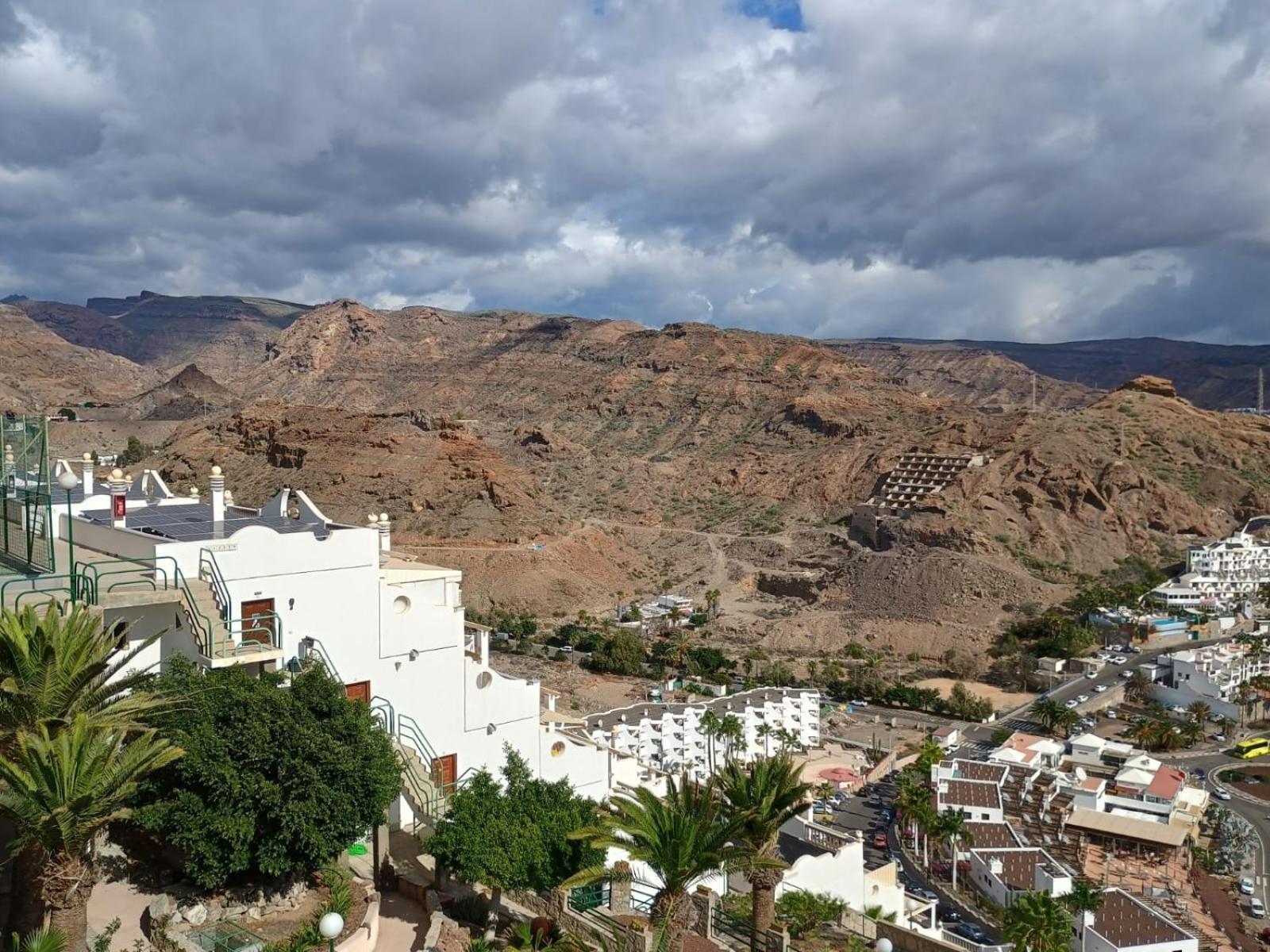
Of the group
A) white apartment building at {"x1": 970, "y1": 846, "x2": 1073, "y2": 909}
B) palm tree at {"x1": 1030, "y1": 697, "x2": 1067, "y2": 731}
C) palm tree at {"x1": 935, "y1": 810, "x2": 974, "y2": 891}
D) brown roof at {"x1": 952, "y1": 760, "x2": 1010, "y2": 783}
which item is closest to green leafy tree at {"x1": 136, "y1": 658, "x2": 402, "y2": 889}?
white apartment building at {"x1": 970, "y1": 846, "x2": 1073, "y2": 909}

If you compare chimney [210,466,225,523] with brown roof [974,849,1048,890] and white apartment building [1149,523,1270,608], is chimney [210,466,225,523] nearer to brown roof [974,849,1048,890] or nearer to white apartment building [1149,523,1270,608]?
brown roof [974,849,1048,890]

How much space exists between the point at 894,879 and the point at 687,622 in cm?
4295

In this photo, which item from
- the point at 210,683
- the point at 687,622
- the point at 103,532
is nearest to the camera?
the point at 210,683

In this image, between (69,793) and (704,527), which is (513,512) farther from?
(69,793)

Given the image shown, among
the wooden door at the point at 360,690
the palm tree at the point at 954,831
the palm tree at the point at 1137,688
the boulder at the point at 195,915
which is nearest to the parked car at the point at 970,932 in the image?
the palm tree at the point at 954,831

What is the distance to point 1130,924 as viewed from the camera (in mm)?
26578

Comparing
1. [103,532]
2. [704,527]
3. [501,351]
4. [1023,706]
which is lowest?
[1023,706]

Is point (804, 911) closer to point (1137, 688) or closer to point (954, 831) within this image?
point (954, 831)

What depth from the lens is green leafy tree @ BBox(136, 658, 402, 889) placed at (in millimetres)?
11070

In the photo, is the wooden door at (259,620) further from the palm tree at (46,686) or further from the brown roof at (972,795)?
the brown roof at (972,795)

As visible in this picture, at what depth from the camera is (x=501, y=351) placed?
163750mm

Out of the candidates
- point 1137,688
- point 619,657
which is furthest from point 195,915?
point 1137,688

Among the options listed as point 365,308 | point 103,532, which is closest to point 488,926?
point 103,532

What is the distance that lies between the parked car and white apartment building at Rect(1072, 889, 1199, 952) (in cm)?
239
